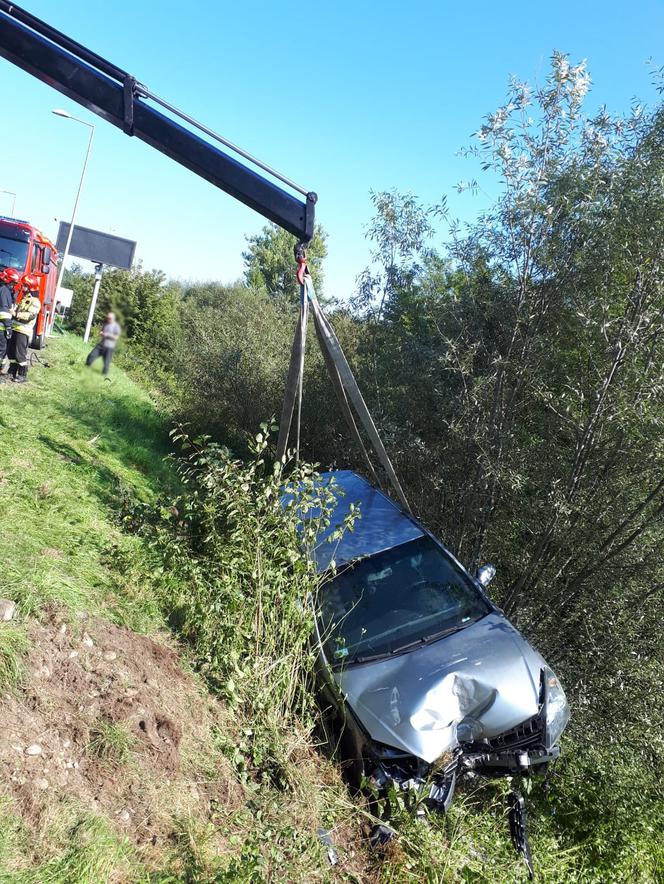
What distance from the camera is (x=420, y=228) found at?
8.31 m

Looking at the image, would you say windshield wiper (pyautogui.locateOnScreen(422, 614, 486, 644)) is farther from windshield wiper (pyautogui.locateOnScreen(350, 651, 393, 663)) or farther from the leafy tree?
the leafy tree

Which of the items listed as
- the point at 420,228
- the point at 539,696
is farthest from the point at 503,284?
the point at 539,696

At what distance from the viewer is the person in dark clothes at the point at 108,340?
2951mm

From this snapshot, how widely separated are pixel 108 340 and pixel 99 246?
42.5 inches

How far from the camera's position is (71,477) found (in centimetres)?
659

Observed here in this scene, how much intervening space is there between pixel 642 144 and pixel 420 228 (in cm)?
276

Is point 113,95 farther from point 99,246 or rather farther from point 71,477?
point 71,477

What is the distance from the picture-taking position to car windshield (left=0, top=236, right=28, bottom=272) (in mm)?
11664

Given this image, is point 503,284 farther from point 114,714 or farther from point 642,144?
point 114,714

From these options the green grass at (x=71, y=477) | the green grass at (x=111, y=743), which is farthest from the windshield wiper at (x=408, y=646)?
the green grass at (x=71, y=477)

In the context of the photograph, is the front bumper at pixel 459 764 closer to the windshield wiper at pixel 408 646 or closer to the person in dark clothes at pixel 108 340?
the windshield wiper at pixel 408 646

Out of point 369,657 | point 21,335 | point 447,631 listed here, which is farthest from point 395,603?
point 21,335

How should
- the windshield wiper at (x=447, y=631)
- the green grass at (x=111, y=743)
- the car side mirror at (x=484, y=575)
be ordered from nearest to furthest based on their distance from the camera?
the green grass at (x=111, y=743) < the windshield wiper at (x=447, y=631) < the car side mirror at (x=484, y=575)

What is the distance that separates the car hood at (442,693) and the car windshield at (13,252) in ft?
33.1
